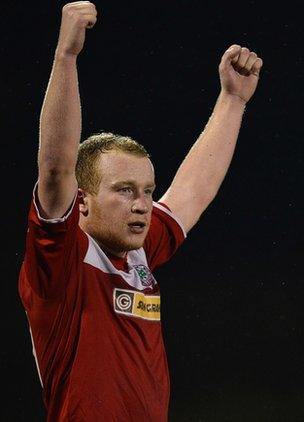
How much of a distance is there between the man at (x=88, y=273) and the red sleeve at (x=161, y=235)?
0.09 meters

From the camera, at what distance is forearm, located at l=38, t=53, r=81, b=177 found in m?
0.90

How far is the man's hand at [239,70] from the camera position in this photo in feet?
4.58

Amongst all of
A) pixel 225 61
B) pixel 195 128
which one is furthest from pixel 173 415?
pixel 225 61

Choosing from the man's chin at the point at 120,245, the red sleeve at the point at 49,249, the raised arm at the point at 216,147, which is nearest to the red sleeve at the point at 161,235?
the raised arm at the point at 216,147

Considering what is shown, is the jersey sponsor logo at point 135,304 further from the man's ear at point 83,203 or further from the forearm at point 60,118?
the forearm at point 60,118

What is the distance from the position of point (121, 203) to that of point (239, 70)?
1.45 feet

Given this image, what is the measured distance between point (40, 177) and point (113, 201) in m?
0.21

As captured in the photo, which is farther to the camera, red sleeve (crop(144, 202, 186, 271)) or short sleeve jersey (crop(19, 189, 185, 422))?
red sleeve (crop(144, 202, 186, 271))

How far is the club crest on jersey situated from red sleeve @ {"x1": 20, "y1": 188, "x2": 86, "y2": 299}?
0.19m

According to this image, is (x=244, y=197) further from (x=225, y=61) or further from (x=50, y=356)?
(x=50, y=356)

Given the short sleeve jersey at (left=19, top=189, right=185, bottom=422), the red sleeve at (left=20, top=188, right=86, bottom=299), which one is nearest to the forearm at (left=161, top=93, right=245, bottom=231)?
the short sleeve jersey at (left=19, top=189, right=185, bottom=422)

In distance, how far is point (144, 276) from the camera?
1203 mm

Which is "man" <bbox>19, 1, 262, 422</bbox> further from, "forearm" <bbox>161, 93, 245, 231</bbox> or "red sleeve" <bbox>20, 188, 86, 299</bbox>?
"forearm" <bbox>161, 93, 245, 231</bbox>

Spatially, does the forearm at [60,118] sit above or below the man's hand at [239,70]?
below
